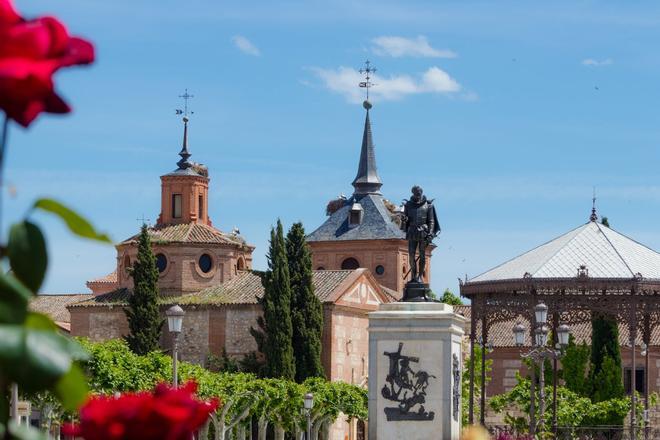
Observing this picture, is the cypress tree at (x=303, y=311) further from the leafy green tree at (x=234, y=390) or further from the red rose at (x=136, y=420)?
the red rose at (x=136, y=420)

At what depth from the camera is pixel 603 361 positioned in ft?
169

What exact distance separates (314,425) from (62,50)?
55074mm

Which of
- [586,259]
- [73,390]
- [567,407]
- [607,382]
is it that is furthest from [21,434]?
[607,382]

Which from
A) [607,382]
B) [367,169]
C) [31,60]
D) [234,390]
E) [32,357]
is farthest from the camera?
[367,169]

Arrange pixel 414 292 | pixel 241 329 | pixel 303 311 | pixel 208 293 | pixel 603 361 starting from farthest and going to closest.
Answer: pixel 208 293
pixel 241 329
pixel 303 311
pixel 603 361
pixel 414 292

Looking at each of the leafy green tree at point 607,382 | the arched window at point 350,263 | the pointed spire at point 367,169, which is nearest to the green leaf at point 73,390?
the leafy green tree at point 607,382

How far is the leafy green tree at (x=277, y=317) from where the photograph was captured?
5856 centimetres

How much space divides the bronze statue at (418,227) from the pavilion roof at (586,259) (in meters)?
7.17

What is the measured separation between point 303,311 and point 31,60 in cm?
5906

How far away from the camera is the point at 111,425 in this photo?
2646 mm

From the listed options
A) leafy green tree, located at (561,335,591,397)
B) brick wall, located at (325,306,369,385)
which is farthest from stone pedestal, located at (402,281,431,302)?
brick wall, located at (325,306,369,385)

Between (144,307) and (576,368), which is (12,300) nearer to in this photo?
(576,368)

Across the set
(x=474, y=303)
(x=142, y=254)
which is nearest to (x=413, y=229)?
(x=474, y=303)

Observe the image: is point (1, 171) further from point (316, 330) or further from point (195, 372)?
point (316, 330)
